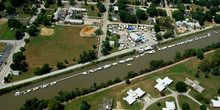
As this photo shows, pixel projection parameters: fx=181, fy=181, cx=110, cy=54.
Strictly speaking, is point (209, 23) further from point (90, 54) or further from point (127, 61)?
point (90, 54)

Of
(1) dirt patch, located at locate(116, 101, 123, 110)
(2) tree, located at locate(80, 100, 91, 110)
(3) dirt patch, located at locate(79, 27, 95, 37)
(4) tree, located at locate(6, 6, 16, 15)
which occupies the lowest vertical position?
(1) dirt patch, located at locate(116, 101, 123, 110)

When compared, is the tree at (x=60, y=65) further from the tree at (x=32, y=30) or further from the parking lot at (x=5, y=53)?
the tree at (x=32, y=30)

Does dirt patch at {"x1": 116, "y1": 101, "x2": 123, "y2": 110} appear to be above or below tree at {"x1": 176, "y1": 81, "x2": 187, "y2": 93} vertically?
below

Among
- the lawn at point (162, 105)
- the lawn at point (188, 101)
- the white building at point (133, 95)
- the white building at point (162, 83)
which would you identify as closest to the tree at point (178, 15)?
the white building at point (162, 83)

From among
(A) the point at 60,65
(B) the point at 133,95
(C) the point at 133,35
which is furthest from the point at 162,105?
(A) the point at 60,65

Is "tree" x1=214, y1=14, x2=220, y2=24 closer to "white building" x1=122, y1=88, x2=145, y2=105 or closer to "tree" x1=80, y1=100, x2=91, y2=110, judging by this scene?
"white building" x1=122, y1=88, x2=145, y2=105

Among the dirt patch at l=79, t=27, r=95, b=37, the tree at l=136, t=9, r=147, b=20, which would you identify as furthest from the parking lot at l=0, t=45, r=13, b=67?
the tree at l=136, t=9, r=147, b=20
